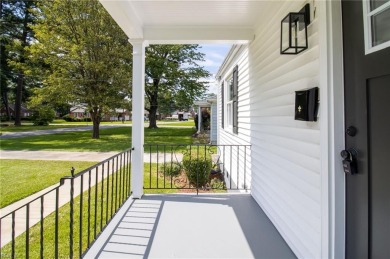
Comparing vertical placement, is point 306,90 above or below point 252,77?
below

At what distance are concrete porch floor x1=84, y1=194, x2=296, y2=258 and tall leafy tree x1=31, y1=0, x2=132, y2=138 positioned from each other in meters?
11.7

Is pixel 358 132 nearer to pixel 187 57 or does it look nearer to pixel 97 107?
pixel 97 107

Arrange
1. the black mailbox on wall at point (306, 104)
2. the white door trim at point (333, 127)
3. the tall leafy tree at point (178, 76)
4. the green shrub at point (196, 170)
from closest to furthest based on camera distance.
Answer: the white door trim at point (333, 127)
the black mailbox on wall at point (306, 104)
the green shrub at point (196, 170)
the tall leafy tree at point (178, 76)

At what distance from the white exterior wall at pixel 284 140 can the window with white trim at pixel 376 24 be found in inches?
18.3

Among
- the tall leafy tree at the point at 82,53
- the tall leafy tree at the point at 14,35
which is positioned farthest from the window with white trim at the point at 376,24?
the tall leafy tree at the point at 14,35

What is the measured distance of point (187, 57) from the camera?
20.3m

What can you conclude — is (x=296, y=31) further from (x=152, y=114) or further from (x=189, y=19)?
(x=152, y=114)

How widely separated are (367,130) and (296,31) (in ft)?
3.82

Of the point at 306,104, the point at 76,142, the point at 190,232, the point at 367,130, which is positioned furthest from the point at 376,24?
the point at 76,142

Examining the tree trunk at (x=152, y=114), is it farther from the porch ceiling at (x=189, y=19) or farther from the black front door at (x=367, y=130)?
the black front door at (x=367, y=130)

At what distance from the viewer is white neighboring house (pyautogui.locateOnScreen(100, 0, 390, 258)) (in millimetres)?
1422

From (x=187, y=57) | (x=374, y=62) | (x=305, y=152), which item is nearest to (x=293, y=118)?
(x=305, y=152)

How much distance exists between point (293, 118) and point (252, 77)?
1769mm

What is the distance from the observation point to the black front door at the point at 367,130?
1340 mm
